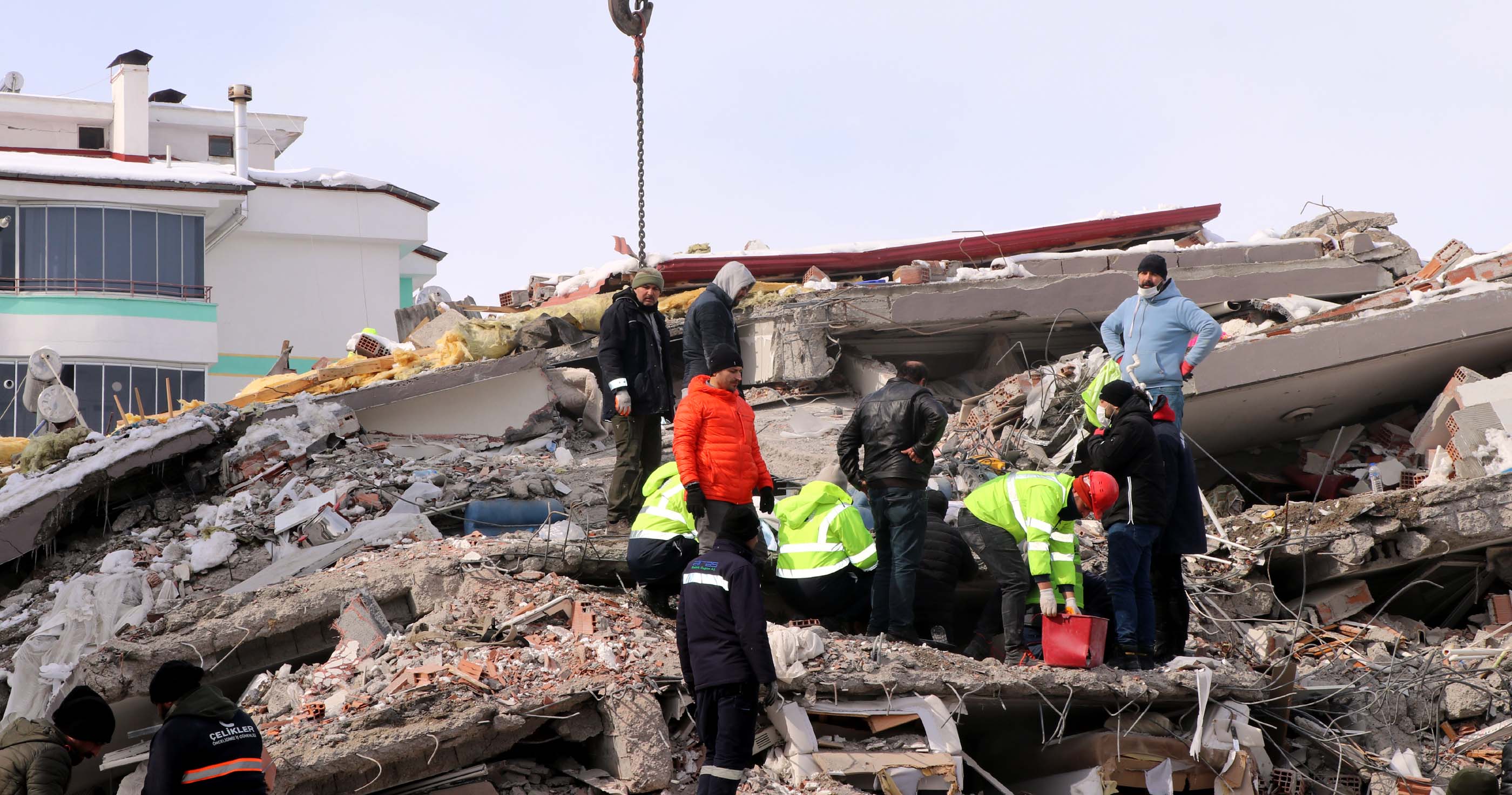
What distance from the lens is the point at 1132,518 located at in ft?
24.1

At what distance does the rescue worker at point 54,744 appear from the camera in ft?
17.0

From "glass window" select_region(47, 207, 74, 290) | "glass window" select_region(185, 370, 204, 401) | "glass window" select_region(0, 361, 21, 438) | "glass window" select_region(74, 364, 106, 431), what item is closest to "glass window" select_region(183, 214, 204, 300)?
"glass window" select_region(185, 370, 204, 401)

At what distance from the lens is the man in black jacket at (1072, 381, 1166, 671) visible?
7.34 meters

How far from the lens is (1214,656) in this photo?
8.11 m

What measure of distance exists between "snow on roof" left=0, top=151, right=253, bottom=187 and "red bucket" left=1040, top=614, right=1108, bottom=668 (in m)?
19.1

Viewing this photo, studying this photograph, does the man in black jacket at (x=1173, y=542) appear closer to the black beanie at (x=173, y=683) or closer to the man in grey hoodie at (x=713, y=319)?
the man in grey hoodie at (x=713, y=319)

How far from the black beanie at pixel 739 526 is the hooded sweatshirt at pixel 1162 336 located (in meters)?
4.02

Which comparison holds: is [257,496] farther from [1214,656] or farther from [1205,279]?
[1205,279]

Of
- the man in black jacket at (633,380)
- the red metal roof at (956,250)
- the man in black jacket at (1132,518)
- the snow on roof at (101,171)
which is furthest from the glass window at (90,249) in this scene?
the man in black jacket at (1132,518)

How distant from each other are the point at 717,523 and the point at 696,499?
7.8 inches

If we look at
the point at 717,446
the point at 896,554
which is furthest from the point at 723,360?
the point at 896,554

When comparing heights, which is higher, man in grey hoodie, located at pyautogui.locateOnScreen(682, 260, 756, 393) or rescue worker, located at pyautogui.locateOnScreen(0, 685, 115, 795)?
man in grey hoodie, located at pyautogui.locateOnScreen(682, 260, 756, 393)

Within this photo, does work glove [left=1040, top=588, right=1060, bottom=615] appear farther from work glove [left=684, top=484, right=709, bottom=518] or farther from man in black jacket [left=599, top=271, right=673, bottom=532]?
man in black jacket [left=599, top=271, right=673, bottom=532]

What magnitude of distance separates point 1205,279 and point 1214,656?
6.55m
